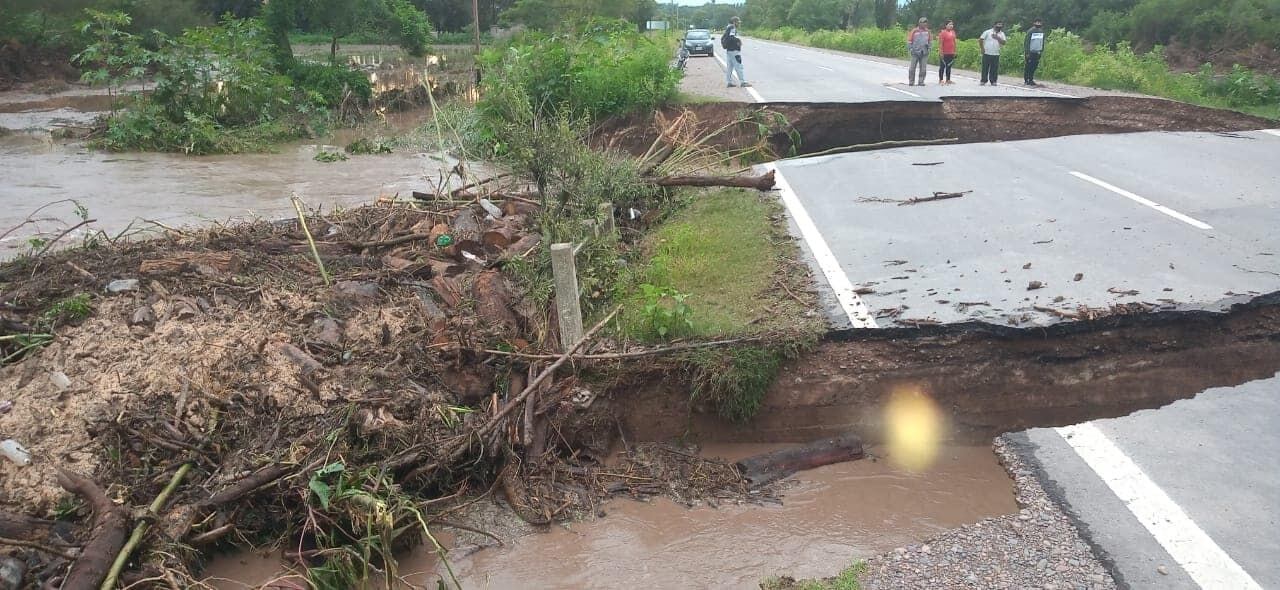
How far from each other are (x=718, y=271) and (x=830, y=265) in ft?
3.14

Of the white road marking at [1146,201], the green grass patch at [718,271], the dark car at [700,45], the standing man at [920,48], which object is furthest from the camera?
the dark car at [700,45]

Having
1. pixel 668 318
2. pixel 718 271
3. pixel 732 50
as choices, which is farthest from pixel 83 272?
pixel 732 50

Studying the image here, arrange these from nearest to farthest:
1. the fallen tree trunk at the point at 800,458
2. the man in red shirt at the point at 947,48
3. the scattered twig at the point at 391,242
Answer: the fallen tree trunk at the point at 800,458, the scattered twig at the point at 391,242, the man in red shirt at the point at 947,48

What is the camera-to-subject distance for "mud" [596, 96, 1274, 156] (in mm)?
13789

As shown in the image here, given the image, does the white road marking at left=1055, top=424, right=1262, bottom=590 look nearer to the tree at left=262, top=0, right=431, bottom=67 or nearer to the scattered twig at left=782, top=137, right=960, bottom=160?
the scattered twig at left=782, top=137, right=960, bottom=160

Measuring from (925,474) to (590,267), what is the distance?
3.23 m

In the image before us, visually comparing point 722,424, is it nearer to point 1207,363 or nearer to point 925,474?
point 925,474

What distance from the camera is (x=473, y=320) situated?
6488 millimetres

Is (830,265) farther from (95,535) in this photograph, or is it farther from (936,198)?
(95,535)

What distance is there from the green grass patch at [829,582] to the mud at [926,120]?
1013 centimetres

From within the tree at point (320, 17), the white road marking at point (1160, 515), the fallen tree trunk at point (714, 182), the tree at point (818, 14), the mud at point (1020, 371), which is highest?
the tree at point (818, 14)

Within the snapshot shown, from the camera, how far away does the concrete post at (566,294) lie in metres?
5.89

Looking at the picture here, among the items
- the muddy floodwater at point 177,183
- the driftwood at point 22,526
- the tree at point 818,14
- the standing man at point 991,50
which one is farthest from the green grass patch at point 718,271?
the tree at point 818,14

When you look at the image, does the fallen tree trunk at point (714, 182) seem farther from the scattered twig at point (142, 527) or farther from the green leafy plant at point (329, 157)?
the green leafy plant at point (329, 157)
